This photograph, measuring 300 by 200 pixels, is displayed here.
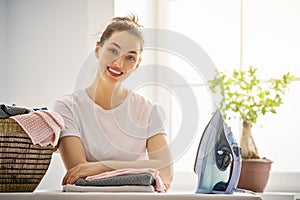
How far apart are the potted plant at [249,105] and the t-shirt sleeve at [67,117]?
761 millimetres

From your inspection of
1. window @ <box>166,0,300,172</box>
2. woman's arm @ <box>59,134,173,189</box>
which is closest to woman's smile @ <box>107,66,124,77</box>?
woman's arm @ <box>59,134,173,189</box>

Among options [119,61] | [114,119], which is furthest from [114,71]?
[114,119]

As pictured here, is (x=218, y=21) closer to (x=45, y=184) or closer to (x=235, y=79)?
(x=235, y=79)

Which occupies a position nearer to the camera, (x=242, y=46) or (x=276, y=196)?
(x=276, y=196)

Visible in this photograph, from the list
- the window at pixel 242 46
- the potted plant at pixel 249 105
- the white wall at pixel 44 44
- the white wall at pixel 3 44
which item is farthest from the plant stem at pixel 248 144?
the white wall at pixel 3 44

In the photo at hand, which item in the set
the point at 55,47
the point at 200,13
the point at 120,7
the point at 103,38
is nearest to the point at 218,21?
the point at 200,13

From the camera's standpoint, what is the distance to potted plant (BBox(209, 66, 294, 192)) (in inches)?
90.9

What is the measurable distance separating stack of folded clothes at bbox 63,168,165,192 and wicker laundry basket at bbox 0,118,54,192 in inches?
3.5

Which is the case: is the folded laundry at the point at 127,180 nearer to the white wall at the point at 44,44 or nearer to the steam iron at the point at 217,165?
the steam iron at the point at 217,165

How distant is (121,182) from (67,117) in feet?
1.13

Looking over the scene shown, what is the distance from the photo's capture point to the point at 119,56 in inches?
70.2

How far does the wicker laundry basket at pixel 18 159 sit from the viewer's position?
1.49m

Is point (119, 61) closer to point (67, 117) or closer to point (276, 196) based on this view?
point (67, 117)

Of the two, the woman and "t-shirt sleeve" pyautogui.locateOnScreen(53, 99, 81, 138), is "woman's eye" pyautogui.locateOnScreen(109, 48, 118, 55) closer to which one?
the woman
